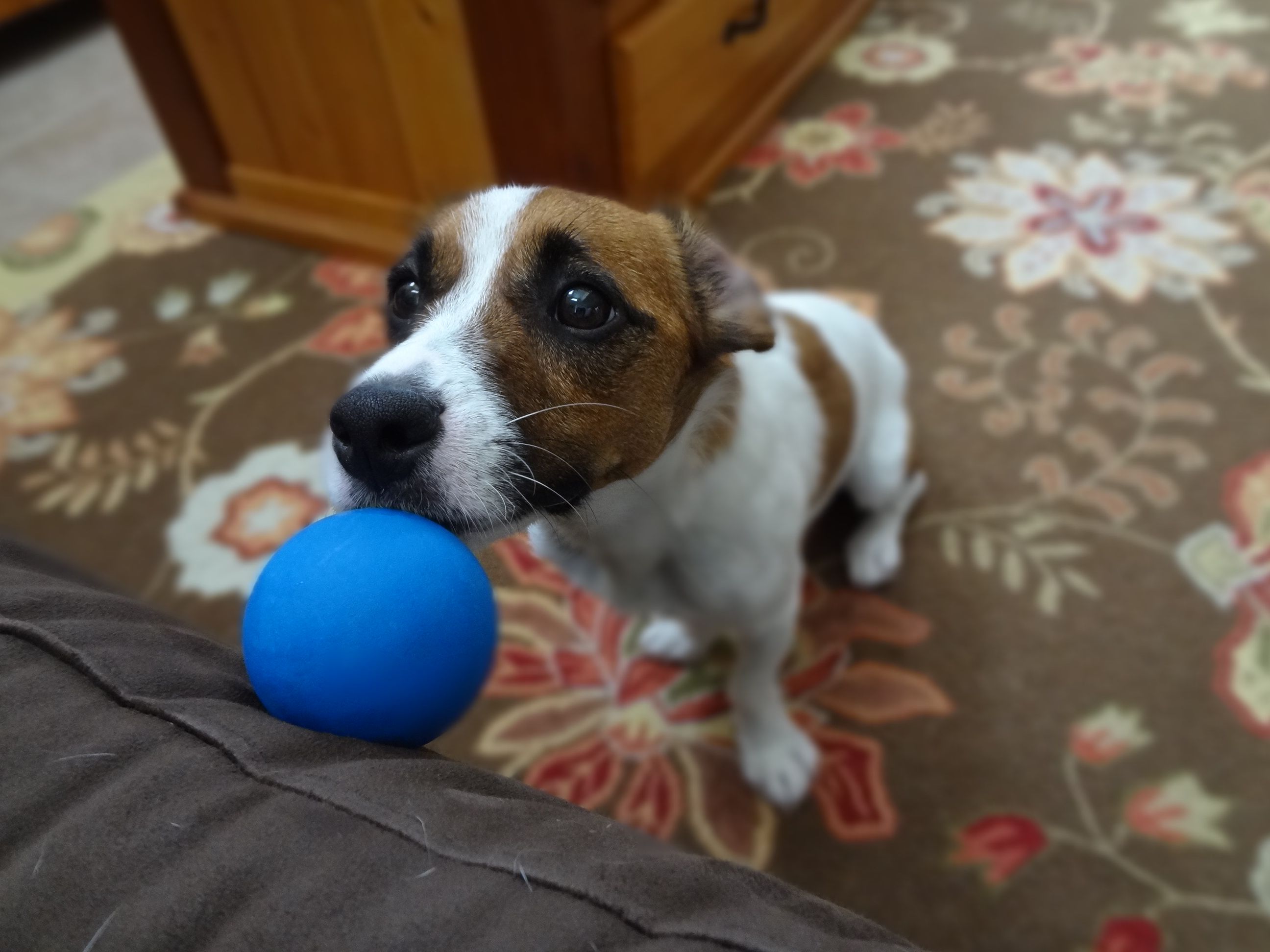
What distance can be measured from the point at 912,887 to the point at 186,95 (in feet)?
9.11

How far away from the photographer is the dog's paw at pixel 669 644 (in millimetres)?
1484

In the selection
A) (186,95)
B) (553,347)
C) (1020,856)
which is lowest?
(1020,856)

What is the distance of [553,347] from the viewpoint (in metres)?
0.77

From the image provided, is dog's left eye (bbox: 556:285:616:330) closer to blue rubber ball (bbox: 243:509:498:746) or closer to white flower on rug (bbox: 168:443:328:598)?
blue rubber ball (bbox: 243:509:498:746)

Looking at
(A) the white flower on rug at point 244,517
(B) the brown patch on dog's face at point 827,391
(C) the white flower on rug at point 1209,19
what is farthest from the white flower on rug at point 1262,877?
(C) the white flower on rug at point 1209,19

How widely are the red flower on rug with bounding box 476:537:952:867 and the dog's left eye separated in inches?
23.7

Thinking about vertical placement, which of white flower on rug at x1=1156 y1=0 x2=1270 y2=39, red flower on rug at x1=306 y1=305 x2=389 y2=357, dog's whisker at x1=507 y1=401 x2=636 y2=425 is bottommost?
red flower on rug at x1=306 y1=305 x2=389 y2=357

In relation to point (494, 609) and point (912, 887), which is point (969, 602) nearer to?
point (912, 887)

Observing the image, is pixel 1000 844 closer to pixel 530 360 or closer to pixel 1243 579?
pixel 1243 579

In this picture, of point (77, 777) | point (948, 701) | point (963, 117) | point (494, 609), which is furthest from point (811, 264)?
point (77, 777)

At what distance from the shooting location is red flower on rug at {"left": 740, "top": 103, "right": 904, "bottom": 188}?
101 inches

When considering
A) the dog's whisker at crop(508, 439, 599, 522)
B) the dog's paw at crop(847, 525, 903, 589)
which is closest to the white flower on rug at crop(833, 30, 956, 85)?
the dog's paw at crop(847, 525, 903, 589)

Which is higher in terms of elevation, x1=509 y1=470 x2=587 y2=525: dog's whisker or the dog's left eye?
the dog's left eye

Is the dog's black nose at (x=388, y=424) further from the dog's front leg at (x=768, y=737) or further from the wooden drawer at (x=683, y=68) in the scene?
the wooden drawer at (x=683, y=68)
